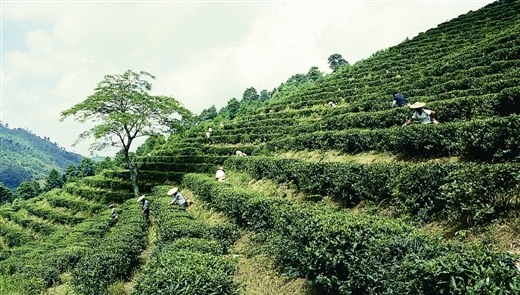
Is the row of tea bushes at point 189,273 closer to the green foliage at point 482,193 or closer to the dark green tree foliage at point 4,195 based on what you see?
the green foliage at point 482,193

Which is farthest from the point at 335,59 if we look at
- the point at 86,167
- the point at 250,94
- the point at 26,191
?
the point at 26,191

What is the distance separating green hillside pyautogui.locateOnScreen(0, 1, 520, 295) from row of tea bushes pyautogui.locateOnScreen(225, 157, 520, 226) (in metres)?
0.03

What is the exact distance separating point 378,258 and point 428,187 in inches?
147

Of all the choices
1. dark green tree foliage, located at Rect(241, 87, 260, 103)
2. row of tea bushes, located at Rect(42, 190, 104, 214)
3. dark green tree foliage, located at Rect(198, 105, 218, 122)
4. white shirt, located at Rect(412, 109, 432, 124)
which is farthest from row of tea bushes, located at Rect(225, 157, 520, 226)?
dark green tree foliage, located at Rect(241, 87, 260, 103)

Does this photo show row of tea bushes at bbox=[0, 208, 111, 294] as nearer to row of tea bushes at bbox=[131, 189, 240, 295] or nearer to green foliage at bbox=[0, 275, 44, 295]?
green foliage at bbox=[0, 275, 44, 295]

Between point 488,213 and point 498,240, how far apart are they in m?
0.65

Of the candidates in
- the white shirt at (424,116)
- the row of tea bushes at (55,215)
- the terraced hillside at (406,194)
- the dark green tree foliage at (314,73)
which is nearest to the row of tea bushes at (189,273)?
the terraced hillside at (406,194)

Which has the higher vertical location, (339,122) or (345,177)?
(339,122)

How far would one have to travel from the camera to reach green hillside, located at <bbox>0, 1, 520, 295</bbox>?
5.95 m

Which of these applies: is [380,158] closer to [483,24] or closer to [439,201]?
[439,201]

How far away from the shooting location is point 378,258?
604cm

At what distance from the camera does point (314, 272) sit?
7637 millimetres

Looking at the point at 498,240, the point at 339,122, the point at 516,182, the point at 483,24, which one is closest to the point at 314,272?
the point at 498,240

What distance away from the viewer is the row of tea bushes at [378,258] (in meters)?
4.14
